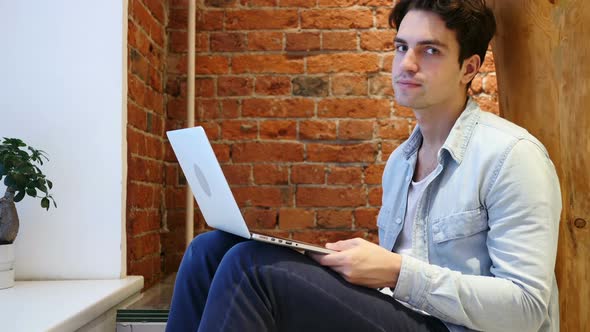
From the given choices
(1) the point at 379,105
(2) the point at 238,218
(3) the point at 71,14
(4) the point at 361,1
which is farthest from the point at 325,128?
(2) the point at 238,218

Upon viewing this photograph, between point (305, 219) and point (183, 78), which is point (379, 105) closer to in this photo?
point (305, 219)

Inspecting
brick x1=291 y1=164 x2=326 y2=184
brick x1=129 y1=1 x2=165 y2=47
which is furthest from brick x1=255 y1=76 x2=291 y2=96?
brick x1=129 y1=1 x2=165 y2=47

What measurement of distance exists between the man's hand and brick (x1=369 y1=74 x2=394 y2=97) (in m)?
1.45

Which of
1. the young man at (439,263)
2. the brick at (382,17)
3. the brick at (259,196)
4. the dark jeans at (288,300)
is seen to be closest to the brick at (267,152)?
the brick at (259,196)

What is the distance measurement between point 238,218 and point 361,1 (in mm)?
1632

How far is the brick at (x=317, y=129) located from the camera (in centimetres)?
256

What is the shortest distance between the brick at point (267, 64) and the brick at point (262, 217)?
580 mm

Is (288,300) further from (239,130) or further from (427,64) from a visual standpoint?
(239,130)

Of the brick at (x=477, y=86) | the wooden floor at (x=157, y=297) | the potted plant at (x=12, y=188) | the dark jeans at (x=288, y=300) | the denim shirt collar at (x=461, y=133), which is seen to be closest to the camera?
the dark jeans at (x=288, y=300)

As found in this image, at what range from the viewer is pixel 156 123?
2.44 metres

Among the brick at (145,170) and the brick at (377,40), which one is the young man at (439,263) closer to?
the brick at (145,170)

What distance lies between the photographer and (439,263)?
4.20ft

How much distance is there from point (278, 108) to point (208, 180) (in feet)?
4.51

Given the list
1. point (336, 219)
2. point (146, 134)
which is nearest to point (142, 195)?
point (146, 134)
